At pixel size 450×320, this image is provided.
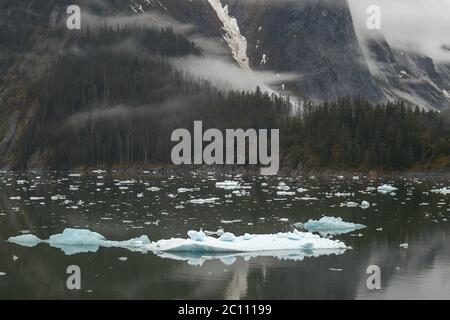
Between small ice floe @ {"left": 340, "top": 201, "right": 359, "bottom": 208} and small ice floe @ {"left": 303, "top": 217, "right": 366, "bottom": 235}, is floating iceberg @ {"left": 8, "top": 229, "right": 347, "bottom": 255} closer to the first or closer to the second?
small ice floe @ {"left": 303, "top": 217, "right": 366, "bottom": 235}

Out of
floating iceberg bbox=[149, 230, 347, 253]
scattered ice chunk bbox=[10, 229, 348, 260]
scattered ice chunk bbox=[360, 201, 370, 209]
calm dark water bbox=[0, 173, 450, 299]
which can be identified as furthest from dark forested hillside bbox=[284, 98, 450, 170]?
scattered ice chunk bbox=[10, 229, 348, 260]

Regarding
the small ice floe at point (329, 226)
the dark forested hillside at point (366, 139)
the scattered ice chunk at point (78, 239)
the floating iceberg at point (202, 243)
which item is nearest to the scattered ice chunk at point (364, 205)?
the small ice floe at point (329, 226)

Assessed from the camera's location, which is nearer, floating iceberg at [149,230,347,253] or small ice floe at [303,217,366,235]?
floating iceberg at [149,230,347,253]

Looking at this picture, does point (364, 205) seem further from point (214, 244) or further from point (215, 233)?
point (214, 244)

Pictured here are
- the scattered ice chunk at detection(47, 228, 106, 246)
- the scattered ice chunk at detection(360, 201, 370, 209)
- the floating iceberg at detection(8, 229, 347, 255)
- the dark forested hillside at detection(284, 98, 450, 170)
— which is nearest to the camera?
the floating iceberg at detection(8, 229, 347, 255)

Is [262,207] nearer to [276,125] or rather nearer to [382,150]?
[382,150]
